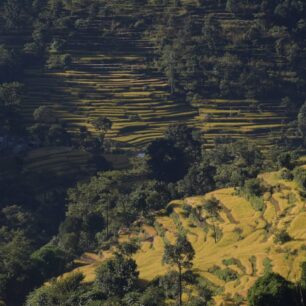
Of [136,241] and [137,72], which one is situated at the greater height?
[137,72]

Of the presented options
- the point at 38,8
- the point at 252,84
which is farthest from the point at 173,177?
the point at 38,8

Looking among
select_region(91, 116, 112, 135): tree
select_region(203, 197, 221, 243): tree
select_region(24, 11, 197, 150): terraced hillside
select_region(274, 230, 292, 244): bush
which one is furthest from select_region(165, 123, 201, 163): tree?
select_region(274, 230, 292, 244): bush

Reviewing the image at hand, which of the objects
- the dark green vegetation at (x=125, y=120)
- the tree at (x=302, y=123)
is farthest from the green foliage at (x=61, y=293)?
the tree at (x=302, y=123)

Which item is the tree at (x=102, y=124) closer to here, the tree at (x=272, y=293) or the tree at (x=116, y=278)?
the tree at (x=116, y=278)

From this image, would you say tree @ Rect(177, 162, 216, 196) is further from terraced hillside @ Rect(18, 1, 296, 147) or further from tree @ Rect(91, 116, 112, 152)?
terraced hillside @ Rect(18, 1, 296, 147)

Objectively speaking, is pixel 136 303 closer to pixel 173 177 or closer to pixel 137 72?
pixel 173 177

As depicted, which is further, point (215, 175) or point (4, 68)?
point (4, 68)
